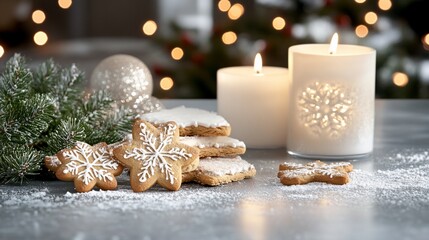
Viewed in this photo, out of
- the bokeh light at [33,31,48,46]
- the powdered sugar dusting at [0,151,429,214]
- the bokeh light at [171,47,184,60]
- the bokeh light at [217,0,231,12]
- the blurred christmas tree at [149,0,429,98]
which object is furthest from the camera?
the bokeh light at [33,31,48,46]

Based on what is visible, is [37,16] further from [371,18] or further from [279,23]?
[371,18]

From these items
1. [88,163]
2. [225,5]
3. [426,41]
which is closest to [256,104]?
[88,163]

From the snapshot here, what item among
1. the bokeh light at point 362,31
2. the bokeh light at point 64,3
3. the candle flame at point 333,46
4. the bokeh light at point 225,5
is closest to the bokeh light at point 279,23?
the bokeh light at point 362,31

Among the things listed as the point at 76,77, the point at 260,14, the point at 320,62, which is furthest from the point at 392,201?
the point at 260,14

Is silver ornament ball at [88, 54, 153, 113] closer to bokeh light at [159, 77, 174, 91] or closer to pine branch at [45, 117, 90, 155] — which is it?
pine branch at [45, 117, 90, 155]

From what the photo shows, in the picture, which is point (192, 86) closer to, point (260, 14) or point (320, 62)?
point (260, 14)

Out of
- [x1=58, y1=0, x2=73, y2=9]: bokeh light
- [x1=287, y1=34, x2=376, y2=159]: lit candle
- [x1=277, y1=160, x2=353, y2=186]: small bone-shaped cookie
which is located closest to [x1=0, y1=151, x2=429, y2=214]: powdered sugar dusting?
[x1=277, y1=160, x2=353, y2=186]: small bone-shaped cookie
